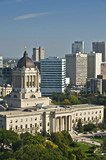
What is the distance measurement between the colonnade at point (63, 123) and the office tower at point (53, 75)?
54.1 meters

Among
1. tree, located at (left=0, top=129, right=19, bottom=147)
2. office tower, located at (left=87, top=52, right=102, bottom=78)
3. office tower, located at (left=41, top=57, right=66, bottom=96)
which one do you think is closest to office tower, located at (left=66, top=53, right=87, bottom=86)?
office tower, located at (left=87, top=52, right=102, bottom=78)

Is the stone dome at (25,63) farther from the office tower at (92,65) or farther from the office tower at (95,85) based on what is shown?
the office tower at (92,65)

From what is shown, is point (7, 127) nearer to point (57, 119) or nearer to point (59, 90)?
point (57, 119)

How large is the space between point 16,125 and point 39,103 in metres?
10.1

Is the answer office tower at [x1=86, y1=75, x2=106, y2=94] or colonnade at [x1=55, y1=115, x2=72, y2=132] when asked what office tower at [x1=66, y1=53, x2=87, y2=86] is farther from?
colonnade at [x1=55, y1=115, x2=72, y2=132]

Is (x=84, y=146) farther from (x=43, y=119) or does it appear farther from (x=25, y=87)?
(x=25, y=87)

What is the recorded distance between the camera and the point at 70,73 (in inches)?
6801

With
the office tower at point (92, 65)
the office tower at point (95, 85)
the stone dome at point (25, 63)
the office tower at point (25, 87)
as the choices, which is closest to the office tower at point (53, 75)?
the office tower at point (95, 85)

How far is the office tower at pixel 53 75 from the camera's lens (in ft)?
415

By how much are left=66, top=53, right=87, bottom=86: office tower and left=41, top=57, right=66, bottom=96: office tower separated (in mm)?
40531

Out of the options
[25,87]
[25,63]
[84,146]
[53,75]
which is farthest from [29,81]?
[53,75]

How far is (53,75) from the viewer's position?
12712cm

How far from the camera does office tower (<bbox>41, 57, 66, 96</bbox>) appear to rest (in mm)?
126625

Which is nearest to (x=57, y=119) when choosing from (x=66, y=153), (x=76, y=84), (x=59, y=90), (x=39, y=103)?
(x=39, y=103)
